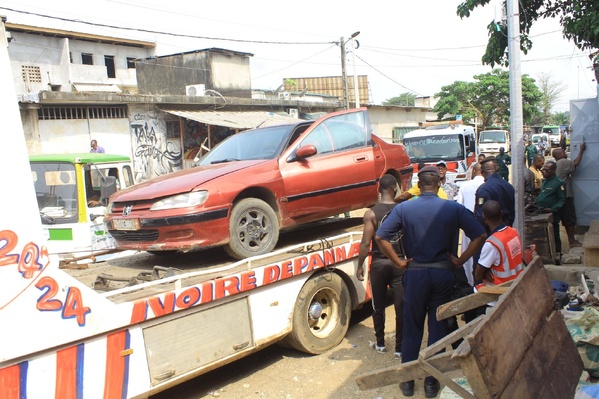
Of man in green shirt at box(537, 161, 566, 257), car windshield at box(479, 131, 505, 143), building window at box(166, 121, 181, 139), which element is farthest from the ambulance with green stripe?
car windshield at box(479, 131, 505, 143)

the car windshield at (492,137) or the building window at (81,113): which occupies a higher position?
the building window at (81,113)

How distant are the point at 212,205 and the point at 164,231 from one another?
0.46 meters

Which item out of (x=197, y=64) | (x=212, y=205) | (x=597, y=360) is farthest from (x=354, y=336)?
(x=197, y=64)

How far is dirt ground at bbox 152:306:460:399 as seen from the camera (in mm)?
4574

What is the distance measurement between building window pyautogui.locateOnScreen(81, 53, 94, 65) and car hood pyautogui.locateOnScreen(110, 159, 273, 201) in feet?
84.0

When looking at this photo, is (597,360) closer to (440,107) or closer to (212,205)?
(212,205)

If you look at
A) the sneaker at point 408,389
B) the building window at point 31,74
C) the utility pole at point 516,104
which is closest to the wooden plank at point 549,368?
the sneaker at point 408,389

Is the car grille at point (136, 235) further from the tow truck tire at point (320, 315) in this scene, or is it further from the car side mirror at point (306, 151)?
the car side mirror at point (306, 151)

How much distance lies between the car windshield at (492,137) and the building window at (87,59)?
2045 centimetres

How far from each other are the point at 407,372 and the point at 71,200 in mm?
5112

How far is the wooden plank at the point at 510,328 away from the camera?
2410 millimetres

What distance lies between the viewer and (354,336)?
233 inches

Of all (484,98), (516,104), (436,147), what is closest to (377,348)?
(516,104)

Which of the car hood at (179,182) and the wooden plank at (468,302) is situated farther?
the car hood at (179,182)
